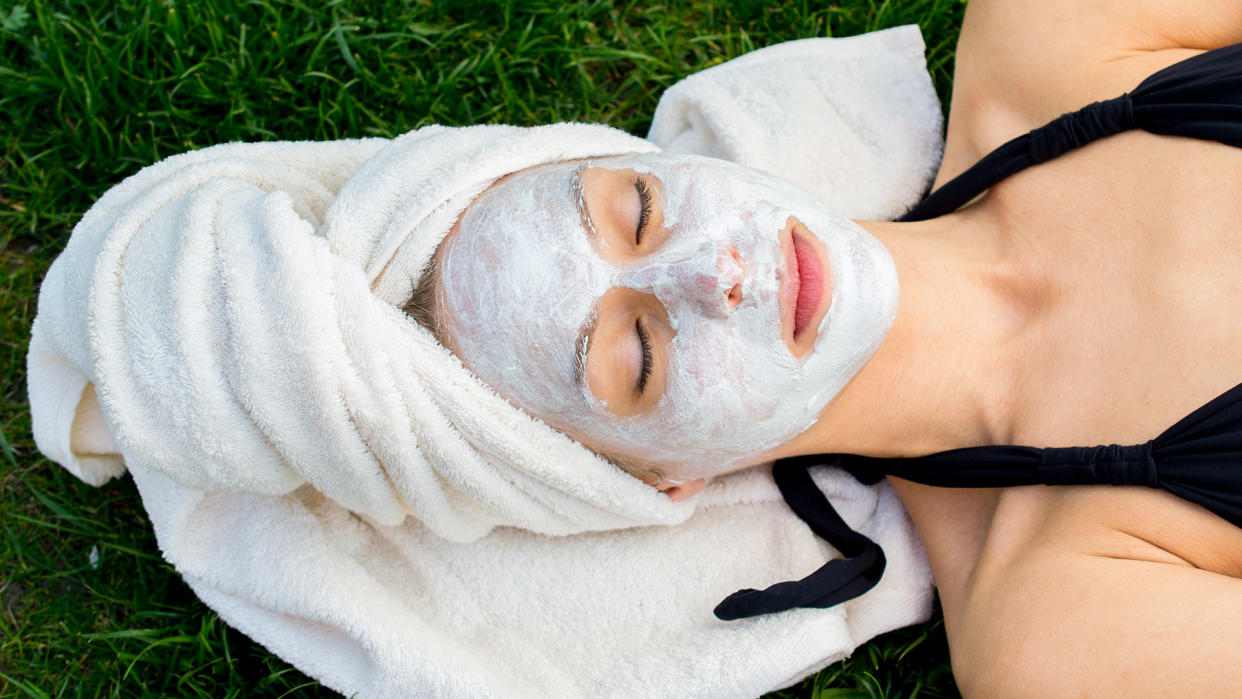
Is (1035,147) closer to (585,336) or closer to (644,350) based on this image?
(644,350)

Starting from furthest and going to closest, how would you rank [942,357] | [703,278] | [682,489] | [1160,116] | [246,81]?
[246,81], [682,489], [942,357], [1160,116], [703,278]

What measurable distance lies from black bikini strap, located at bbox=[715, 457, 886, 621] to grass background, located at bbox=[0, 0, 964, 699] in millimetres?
1273

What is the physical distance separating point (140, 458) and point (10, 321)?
1196 mm

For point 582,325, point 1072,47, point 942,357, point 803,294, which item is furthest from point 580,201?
point 1072,47

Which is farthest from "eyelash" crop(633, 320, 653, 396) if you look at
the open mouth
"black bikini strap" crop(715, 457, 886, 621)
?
"black bikini strap" crop(715, 457, 886, 621)

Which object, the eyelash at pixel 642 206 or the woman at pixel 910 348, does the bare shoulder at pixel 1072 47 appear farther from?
the eyelash at pixel 642 206

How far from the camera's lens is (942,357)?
222cm

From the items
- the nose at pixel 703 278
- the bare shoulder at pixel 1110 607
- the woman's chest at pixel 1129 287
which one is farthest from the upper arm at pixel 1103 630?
the nose at pixel 703 278

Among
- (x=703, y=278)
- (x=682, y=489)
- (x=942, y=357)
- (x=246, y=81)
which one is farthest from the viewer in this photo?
(x=246, y=81)

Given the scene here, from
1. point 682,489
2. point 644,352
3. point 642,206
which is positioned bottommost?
point 682,489

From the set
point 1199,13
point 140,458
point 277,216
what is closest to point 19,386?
point 140,458

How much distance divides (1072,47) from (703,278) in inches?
48.7

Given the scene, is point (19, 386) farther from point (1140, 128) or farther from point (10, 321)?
point (1140, 128)

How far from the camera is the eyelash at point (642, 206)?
1.99 meters
